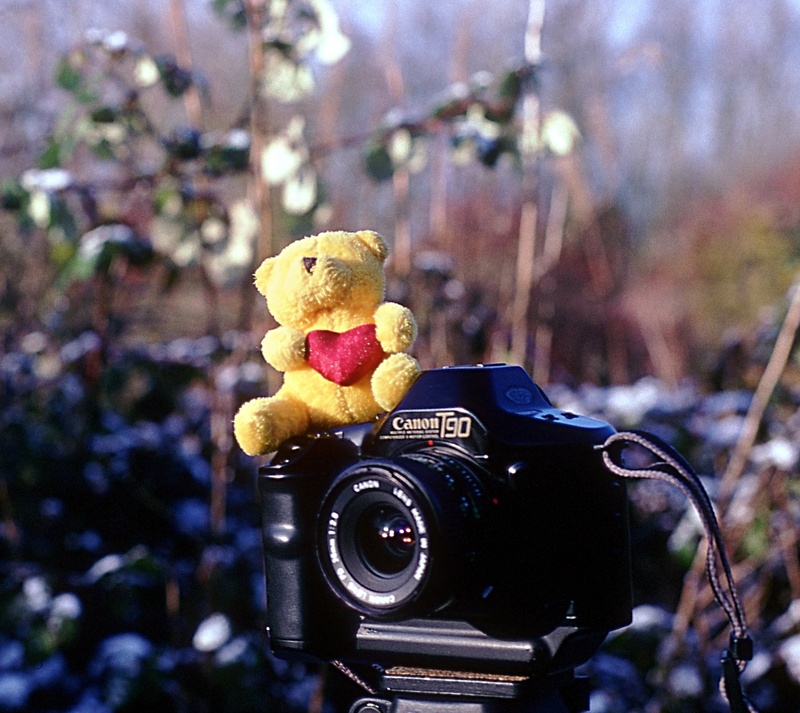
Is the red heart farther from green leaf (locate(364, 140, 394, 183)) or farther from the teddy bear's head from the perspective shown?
green leaf (locate(364, 140, 394, 183))

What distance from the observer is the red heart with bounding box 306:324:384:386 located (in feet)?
2.56

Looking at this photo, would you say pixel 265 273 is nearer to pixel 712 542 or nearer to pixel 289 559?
pixel 289 559

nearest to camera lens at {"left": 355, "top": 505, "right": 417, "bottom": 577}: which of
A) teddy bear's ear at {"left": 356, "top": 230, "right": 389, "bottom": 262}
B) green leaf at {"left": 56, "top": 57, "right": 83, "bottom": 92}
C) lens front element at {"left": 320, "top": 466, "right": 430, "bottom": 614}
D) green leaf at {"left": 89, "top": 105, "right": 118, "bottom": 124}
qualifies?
lens front element at {"left": 320, "top": 466, "right": 430, "bottom": 614}

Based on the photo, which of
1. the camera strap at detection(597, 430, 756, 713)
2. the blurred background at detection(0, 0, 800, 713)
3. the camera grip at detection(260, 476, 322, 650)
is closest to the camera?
the camera strap at detection(597, 430, 756, 713)

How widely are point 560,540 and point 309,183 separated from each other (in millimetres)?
1176

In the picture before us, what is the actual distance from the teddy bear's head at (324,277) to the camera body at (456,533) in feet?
0.30

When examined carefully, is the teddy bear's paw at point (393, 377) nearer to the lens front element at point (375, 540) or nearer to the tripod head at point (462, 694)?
the lens front element at point (375, 540)

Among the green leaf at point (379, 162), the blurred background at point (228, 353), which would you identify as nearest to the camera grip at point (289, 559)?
the blurred background at point (228, 353)

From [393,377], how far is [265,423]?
0.35ft

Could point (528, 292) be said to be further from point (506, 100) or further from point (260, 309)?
point (260, 309)

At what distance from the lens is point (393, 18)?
203cm

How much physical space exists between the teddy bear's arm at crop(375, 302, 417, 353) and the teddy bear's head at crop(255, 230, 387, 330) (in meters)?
0.03

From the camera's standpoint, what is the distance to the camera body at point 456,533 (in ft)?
2.39

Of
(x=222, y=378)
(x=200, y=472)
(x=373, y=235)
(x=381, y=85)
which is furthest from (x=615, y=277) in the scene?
(x=373, y=235)
